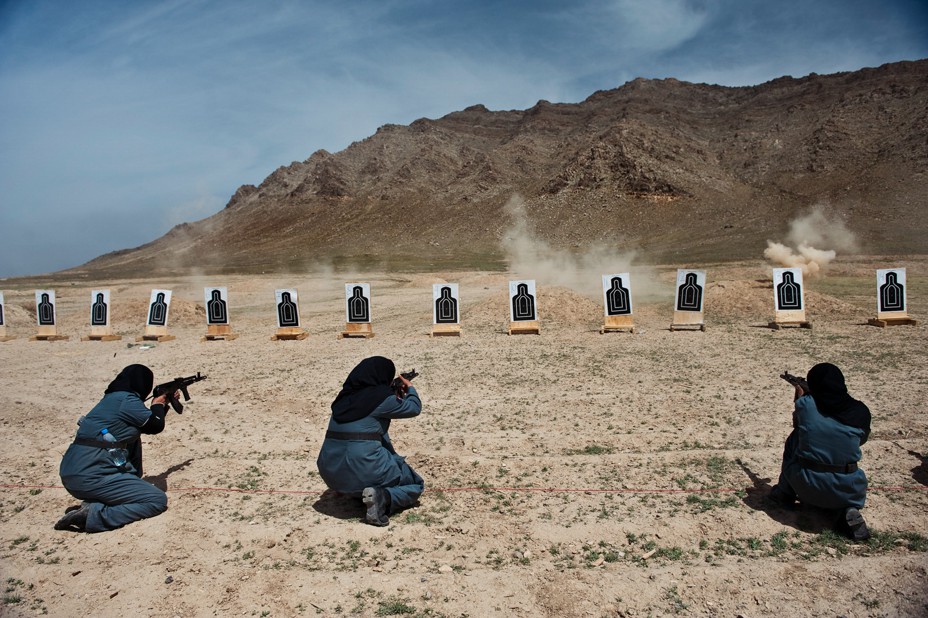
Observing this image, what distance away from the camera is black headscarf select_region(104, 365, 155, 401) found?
5111 millimetres

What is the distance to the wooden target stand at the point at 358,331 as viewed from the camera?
14835 millimetres

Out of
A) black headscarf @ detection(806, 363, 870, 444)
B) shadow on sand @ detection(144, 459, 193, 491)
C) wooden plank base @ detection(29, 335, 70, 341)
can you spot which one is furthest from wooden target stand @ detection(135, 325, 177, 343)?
black headscarf @ detection(806, 363, 870, 444)

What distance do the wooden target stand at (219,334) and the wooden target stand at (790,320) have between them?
12732 millimetres

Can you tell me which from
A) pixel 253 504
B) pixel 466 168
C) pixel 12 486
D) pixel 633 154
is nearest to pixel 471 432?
pixel 253 504

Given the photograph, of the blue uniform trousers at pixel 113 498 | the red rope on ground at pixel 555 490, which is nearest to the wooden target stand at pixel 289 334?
the red rope on ground at pixel 555 490

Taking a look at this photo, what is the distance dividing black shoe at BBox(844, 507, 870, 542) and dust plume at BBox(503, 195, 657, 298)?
17.4m

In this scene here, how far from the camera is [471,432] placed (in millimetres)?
7535

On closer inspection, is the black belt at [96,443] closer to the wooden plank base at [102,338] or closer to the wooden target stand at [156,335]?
the wooden target stand at [156,335]

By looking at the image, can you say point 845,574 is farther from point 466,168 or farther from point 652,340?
point 466,168

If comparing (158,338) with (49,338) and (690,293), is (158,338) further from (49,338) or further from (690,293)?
(690,293)

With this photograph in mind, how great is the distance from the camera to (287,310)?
1518 cm

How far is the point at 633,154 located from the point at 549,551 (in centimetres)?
8259

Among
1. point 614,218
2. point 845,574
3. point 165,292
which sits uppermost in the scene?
point 614,218

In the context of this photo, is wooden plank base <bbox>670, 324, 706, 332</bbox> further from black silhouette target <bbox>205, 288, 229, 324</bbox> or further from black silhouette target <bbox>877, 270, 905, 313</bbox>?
black silhouette target <bbox>205, 288, 229, 324</bbox>
